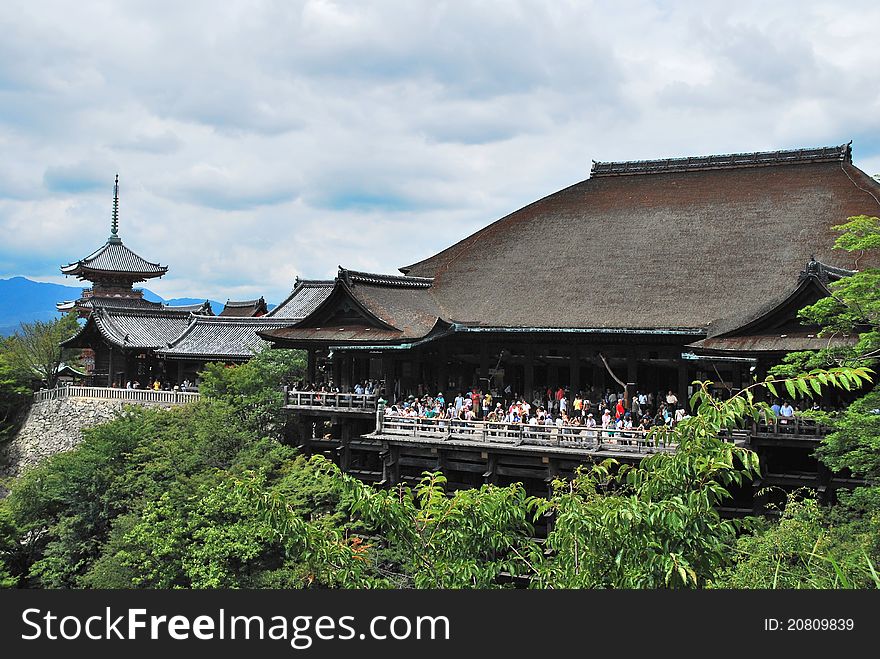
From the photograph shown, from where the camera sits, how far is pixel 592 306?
96.5ft

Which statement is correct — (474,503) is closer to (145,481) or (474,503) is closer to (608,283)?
(145,481)

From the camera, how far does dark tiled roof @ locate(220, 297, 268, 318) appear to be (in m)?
55.5

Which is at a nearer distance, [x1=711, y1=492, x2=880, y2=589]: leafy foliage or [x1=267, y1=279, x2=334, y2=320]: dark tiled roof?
[x1=711, y1=492, x2=880, y2=589]: leafy foliage

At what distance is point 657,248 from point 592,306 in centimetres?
437

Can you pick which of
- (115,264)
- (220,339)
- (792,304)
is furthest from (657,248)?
(115,264)

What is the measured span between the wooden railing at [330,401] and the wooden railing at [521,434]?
1.82m

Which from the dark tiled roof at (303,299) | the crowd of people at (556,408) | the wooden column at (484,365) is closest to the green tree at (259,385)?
the crowd of people at (556,408)

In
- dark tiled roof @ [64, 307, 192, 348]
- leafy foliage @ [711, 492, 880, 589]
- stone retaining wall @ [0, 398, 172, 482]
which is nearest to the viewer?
leafy foliage @ [711, 492, 880, 589]

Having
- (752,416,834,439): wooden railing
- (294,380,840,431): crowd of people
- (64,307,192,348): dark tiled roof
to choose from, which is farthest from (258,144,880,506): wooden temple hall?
(64,307,192,348): dark tiled roof

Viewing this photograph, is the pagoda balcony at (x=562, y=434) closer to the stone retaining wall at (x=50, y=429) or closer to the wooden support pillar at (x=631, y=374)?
the wooden support pillar at (x=631, y=374)

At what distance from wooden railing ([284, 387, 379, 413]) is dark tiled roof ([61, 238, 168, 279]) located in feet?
110

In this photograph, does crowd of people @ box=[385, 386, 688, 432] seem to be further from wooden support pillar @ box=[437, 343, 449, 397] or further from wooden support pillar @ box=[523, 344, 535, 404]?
wooden support pillar @ box=[437, 343, 449, 397]

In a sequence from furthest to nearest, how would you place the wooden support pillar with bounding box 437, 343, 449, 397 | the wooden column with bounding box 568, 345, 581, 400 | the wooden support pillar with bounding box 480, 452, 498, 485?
1. the wooden support pillar with bounding box 437, 343, 449, 397
2. the wooden column with bounding box 568, 345, 581, 400
3. the wooden support pillar with bounding box 480, 452, 498, 485

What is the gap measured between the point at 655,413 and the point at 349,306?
12081mm
